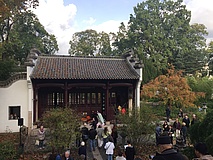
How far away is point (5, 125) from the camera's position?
57.7 ft

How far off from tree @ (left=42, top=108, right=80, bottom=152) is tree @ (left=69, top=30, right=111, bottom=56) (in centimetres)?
3686

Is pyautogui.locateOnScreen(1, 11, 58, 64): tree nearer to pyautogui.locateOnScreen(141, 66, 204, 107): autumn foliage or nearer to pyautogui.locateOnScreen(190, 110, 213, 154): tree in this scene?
pyautogui.locateOnScreen(141, 66, 204, 107): autumn foliage

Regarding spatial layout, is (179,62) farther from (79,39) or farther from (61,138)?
(61,138)

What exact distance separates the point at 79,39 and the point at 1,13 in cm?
3950

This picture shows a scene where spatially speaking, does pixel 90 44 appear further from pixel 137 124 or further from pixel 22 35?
pixel 137 124

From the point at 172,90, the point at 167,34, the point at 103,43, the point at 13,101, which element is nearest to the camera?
the point at 13,101

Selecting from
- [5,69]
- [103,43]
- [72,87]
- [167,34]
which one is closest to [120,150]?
[72,87]

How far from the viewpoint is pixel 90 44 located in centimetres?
5141

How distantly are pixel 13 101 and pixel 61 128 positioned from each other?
840cm

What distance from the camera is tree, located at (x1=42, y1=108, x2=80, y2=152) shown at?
10953 millimetres

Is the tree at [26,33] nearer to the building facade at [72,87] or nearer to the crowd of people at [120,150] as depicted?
the building facade at [72,87]

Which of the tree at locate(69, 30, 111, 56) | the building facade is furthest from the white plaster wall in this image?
the tree at locate(69, 30, 111, 56)

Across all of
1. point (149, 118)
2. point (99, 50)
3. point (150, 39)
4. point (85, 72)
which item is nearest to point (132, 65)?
point (85, 72)

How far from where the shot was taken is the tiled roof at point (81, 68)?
18.2 m
